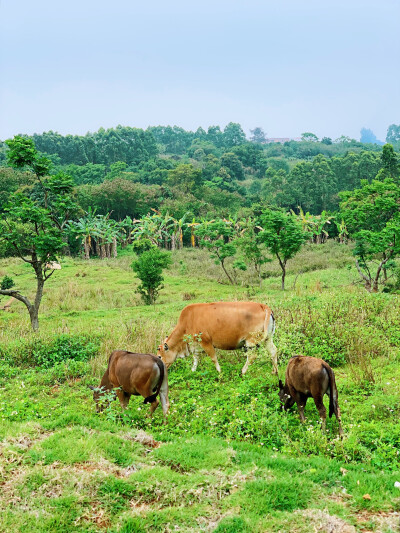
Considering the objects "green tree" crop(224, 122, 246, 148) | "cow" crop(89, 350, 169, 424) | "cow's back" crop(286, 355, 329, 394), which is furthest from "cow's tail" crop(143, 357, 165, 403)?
"green tree" crop(224, 122, 246, 148)

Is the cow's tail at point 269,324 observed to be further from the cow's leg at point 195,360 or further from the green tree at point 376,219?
the green tree at point 376,219

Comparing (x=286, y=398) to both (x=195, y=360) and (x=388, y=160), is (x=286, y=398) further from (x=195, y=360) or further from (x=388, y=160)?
(x=388, y=160)

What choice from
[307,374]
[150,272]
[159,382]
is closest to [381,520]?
[307,374]

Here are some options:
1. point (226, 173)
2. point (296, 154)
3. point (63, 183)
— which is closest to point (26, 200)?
point (63, 183)

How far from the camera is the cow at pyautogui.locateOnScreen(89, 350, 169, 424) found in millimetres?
6125

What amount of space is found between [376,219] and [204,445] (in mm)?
16017

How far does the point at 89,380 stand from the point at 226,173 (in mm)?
60775

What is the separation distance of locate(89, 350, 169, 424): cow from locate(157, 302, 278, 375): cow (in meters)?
1.72

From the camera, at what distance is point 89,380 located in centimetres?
794

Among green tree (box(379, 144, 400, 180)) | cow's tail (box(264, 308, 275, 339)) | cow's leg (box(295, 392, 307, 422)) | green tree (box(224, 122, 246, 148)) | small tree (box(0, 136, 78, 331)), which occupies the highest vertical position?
green tree (box(224, 122, 246, 148))

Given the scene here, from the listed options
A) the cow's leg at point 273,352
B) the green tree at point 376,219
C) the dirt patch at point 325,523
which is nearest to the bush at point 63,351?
the cow's leg at point 273,352

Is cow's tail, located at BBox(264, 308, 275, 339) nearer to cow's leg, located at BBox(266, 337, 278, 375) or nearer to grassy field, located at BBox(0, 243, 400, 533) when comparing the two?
cow's leg, located at BBox(266, 337, 278, 375)

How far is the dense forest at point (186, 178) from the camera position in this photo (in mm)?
44844

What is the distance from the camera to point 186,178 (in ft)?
177
